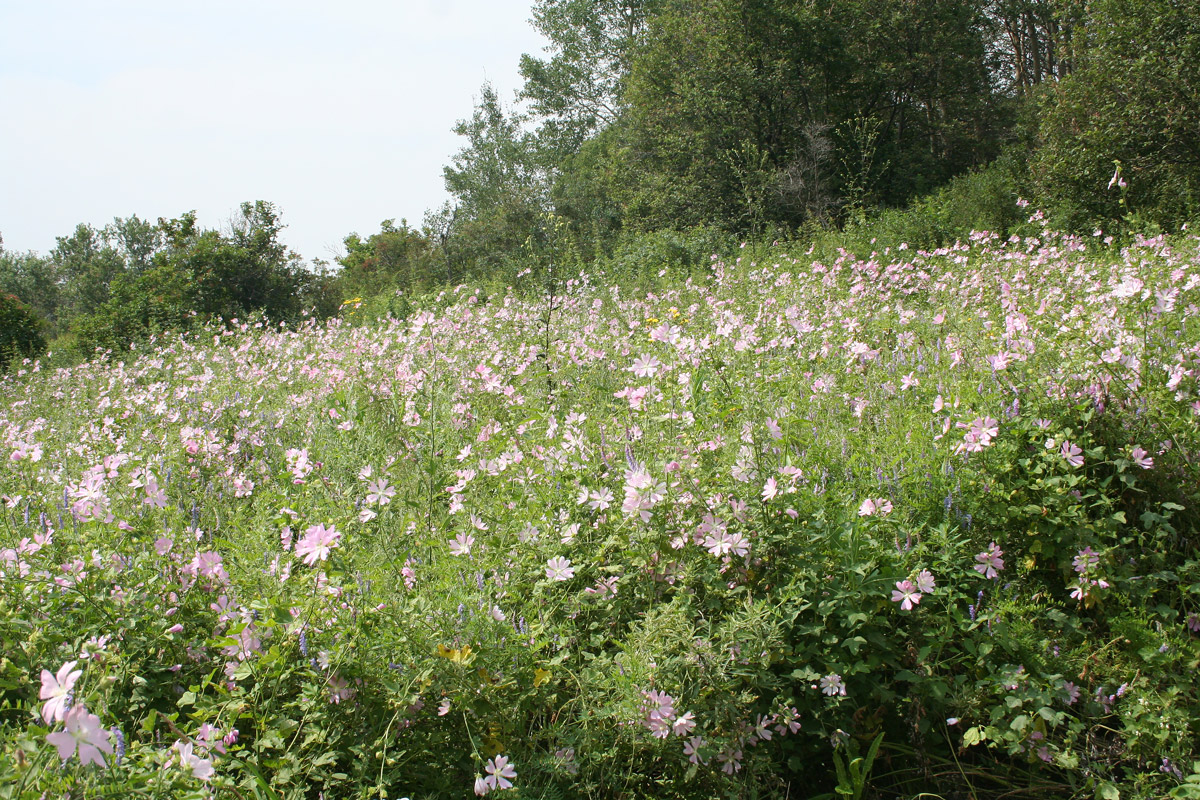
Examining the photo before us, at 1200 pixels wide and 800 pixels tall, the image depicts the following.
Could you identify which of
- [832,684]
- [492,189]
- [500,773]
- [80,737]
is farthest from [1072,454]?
[492,189]

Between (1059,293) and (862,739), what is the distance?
10.2 feet

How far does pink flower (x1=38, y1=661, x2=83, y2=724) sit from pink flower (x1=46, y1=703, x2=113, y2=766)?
21 millimetres

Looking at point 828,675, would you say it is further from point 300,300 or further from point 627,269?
point 300,300

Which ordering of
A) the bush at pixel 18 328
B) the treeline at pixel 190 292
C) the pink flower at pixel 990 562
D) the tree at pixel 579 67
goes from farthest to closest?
the tree at pixel 579 67
the bush at pixel 18 328
the treeline at pixel 190 292
the pink flower at pixel 990 562

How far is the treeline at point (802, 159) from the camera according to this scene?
1001cm

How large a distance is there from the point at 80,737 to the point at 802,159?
18128 millimetres

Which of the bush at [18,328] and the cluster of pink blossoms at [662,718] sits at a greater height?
the bush at [18,328]

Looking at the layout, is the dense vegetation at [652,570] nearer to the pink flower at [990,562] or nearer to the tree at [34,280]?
the pink flower at [990,562]

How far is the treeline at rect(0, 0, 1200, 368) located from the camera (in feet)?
32.8

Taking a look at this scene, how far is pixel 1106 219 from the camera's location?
9648 mm

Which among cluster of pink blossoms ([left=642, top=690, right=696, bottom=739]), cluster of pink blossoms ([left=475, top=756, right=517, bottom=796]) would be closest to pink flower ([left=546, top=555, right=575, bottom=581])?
cluster of pink blossoms ([left=642, top=690, right=696, bottom=739])

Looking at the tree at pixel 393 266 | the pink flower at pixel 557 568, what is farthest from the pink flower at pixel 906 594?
the tree at pixel 393 266

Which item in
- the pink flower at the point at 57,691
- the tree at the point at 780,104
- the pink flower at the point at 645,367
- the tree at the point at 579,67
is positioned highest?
the tree at the point at 579,67

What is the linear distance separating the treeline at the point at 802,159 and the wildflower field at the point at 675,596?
4004 mm
